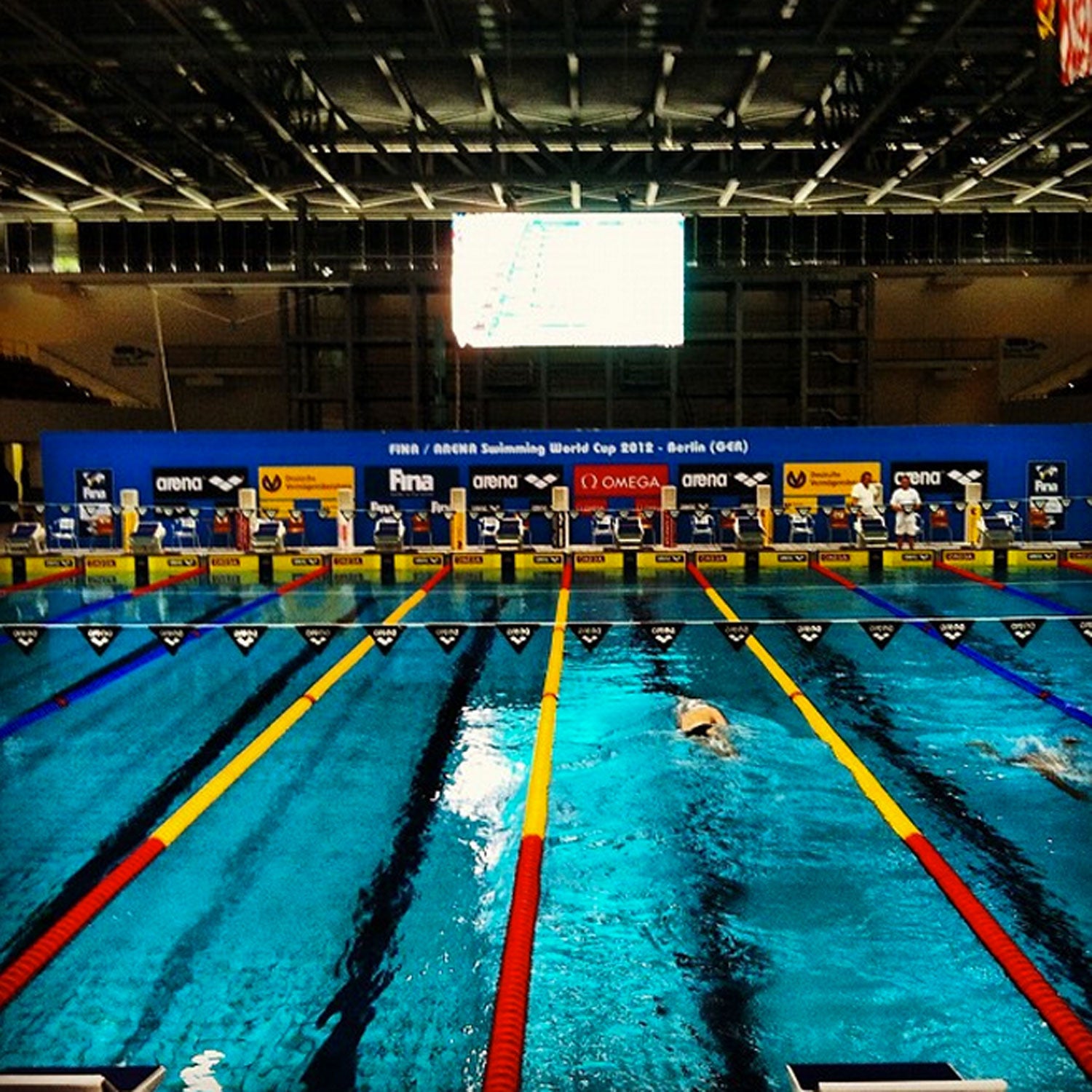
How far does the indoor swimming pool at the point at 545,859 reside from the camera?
12.9 feet

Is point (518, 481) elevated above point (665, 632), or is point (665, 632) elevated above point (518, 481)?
point (518, 481)

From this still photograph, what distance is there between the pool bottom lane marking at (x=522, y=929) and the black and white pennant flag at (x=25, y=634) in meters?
4.25

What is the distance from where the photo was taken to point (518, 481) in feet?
64.4

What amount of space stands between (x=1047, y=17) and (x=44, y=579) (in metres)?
15.1

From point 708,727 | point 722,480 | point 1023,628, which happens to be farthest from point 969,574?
point 708,727

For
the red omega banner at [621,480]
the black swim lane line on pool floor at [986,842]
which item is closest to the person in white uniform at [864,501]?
the red omega banner at [621,480]

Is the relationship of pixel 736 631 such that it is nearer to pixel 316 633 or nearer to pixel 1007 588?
pixel 316 633

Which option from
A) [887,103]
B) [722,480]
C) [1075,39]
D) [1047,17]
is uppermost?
[887,103]

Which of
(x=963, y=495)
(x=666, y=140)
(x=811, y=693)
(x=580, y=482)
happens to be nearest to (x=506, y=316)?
(x=580, y=482)

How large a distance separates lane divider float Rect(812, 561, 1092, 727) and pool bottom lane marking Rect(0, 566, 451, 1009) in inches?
204

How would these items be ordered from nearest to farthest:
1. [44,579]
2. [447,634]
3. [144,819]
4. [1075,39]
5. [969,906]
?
[969,906] → [144,819] → [1075,39] → [447,634] → [44,579]

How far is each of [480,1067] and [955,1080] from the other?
7.45 feet

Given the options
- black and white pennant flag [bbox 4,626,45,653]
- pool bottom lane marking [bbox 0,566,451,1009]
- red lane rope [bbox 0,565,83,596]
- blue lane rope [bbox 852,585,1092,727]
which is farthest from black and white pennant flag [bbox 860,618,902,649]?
red lane rope [bbox 0,565,83,596]

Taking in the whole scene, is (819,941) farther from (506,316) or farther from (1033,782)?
(506,316)
